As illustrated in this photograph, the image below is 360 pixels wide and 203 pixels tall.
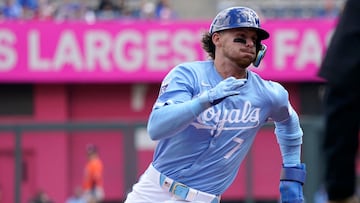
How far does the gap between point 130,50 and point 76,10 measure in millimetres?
1370

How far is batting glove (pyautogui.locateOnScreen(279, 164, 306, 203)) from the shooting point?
555 cm

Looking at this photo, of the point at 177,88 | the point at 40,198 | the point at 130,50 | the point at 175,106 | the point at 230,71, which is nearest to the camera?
the point at 175,106

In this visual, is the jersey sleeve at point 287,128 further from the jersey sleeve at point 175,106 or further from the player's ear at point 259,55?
the jersey sleeve at point 175,106

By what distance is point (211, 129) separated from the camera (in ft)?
17.4

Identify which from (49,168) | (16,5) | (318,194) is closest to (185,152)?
(318,194)

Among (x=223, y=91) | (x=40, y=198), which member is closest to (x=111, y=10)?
(x=40, y=198)

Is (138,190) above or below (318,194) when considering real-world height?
above

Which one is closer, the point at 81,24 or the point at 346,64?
the point at 346,64

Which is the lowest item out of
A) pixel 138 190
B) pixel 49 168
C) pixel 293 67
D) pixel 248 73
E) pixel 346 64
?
pixel 49 168

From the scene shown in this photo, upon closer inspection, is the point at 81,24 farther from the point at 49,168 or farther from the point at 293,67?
the point at 293,67

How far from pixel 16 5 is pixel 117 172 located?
4.31 metres

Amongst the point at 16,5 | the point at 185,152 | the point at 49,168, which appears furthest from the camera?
the point at 16,5

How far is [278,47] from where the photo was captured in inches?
704

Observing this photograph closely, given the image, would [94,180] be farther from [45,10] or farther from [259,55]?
[259,55]
